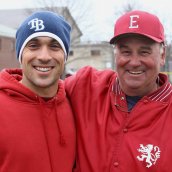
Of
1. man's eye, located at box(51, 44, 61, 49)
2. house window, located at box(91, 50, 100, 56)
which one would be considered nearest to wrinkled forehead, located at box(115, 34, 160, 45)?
man's eye, located at box(51, 44, 61, 49)

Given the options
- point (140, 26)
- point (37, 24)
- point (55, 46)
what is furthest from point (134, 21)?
point (37, 24)

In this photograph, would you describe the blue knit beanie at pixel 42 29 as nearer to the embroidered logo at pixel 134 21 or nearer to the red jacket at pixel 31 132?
the red jacket at pixel 31 132

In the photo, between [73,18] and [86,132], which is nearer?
[86,132]

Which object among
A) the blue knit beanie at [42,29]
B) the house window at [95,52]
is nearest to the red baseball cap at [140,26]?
the blue knit beanie at [42,29]

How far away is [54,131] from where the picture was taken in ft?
9.32

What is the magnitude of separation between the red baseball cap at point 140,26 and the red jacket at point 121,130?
0.41 m

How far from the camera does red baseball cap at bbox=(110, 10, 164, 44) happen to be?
2885 millimetres

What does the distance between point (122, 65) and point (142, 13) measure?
17.4 inches

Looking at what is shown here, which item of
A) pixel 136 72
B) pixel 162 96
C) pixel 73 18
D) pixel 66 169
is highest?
pixel 73 18

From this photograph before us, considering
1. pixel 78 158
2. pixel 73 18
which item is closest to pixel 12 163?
pixel 78 158

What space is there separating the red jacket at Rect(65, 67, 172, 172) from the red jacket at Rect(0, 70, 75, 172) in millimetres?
150

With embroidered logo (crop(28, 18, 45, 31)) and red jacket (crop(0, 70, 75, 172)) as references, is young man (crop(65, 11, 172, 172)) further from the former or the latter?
embroidered logo (crop(28, 18, 45, 31))

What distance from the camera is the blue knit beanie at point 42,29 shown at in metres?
2.86

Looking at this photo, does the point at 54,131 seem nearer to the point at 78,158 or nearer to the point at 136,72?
the point at 78,158
